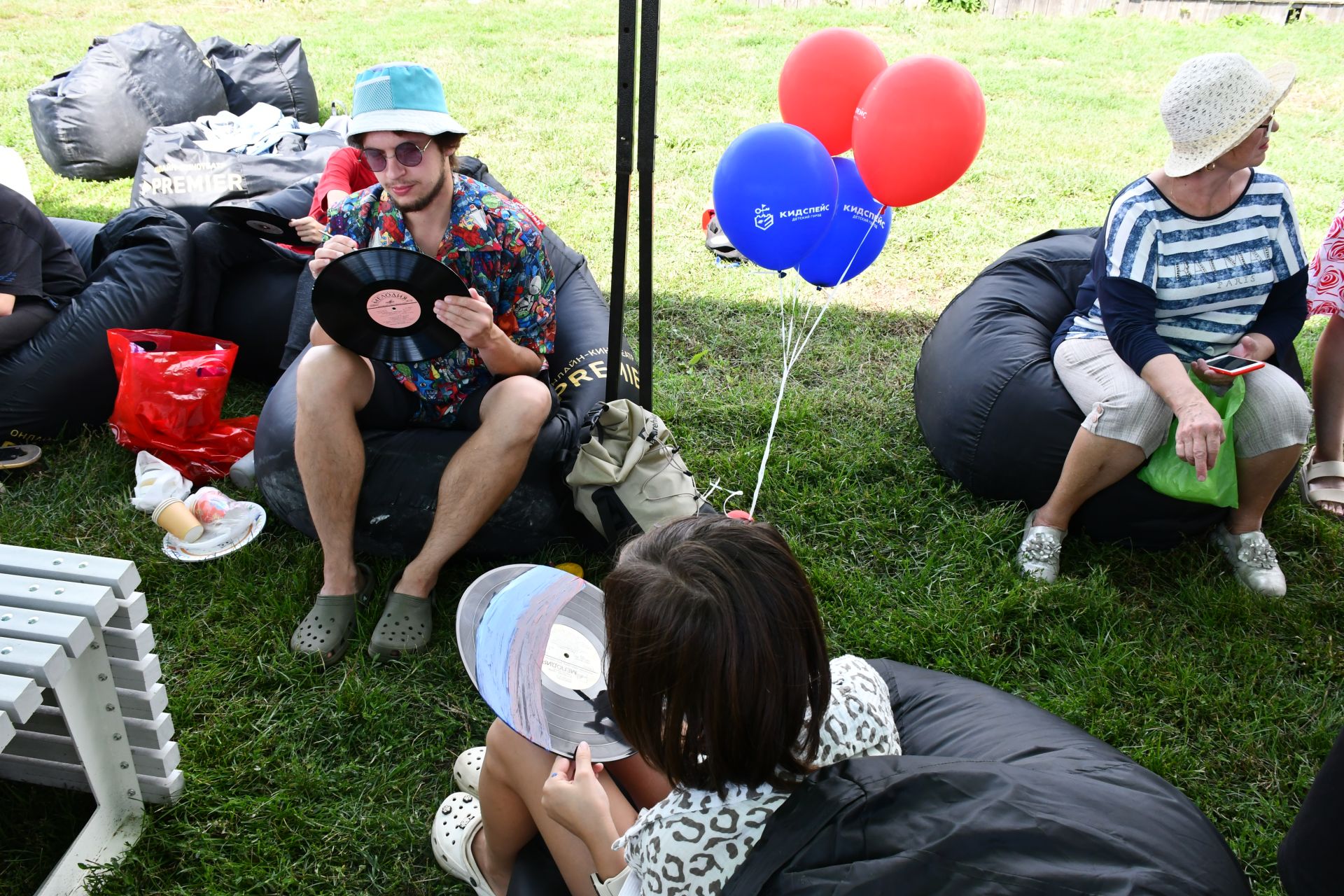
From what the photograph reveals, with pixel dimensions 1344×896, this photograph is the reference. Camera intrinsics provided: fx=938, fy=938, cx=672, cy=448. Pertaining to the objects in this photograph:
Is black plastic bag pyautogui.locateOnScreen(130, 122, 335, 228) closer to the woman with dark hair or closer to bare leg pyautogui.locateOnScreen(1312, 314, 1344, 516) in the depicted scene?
the woman with dark hair

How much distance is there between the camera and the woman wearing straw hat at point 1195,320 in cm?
261

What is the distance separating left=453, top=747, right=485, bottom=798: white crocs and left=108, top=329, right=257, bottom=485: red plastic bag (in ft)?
5.54

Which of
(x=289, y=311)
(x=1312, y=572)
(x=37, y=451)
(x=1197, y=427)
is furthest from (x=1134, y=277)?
(x=37, y=451)

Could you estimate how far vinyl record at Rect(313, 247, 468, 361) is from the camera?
234cm

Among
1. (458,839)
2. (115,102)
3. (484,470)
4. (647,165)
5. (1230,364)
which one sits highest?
(647,165)

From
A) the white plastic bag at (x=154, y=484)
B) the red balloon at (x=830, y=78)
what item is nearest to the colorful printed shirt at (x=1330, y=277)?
the red balloon at (x=830, y=78)

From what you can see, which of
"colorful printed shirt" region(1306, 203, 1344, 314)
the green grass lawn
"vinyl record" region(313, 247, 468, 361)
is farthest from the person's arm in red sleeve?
"colorful printed shirt" region(1306, 203, 1344, 314)

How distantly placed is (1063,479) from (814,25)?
296 inches

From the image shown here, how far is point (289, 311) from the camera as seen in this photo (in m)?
3.64

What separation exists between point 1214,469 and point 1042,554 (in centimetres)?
53

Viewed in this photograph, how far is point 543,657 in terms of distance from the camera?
1.74 meters

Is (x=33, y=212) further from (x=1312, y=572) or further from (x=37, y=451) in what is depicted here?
(x=1312, y=572)

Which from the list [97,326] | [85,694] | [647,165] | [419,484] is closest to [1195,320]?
[647,165]

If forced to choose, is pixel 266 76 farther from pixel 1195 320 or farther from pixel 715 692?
pixel 715 692
